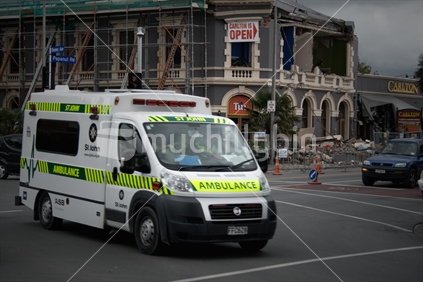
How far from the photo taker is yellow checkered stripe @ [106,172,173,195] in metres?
10.3

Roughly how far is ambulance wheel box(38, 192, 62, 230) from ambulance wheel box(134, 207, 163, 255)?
3026 millimetres

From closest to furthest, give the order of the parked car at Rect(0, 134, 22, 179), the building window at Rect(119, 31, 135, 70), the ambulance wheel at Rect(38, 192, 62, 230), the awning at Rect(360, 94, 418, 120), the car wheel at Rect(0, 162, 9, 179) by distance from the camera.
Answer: the ambulance wheel at Rect(38, 192, 62, 230) → the parked car at Rect(0, 134, 22, 179) → the car wheel at Rect(0, 162, 9, 179) → the building window at Rect(119, 31, 135, 70) → the awning at Rect(360, 94, 418, 120)

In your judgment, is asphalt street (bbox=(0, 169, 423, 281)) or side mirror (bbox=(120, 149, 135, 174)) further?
side mirror (bbox=(120, 149, 135, 174))

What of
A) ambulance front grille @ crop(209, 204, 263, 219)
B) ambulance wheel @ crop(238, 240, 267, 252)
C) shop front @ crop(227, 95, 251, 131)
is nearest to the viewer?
ambulance front grille @ crop(209, 204, 263, 219)

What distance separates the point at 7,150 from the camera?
25.5 metres

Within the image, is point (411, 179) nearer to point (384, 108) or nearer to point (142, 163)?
point (142, 163)

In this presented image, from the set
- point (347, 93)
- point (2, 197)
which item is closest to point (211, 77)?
point (347, 93)

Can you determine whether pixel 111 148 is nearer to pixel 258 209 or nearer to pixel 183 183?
pixel 183 183

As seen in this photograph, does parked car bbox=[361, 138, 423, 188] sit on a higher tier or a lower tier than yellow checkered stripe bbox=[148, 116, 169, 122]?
lower

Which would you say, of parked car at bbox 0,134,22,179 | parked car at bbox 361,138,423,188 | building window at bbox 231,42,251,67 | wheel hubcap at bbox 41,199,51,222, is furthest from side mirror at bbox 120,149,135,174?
building window at bbox 231,42,251,67

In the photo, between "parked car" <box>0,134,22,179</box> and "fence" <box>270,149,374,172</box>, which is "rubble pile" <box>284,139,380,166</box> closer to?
"fence" <box>270,149,374,172</box>

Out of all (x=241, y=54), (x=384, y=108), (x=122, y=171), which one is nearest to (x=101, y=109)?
(x=122, y=171)

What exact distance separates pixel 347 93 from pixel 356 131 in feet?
13.3

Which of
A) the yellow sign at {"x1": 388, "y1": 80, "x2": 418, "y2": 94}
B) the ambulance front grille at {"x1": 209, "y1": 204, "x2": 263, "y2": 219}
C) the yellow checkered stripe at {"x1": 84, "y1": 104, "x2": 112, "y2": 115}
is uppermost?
the yellow sign at {"x1": 388, "y1": 80, "x2": 418, "y2": 94}
